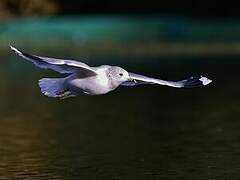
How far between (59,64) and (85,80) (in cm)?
50

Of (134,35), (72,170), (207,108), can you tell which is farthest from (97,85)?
(134,35)

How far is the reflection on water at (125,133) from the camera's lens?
1089 cm

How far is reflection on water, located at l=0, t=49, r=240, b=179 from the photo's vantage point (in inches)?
429

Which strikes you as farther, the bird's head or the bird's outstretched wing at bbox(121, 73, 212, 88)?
the bird's outstretched wing at bbox(121, 73, 212, 88)

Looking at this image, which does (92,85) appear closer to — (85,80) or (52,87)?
(85,80)

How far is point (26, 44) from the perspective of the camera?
105ft

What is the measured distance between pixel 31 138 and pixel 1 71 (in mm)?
12345

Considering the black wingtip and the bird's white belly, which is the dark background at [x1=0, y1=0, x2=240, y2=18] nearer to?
the black wingtip

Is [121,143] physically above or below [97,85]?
below

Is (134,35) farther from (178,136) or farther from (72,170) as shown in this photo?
(72,170)

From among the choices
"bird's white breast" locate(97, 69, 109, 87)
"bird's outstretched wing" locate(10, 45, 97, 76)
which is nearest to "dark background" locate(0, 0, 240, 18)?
"bird's outstretched wing" locate(10, 45, 97, 76)

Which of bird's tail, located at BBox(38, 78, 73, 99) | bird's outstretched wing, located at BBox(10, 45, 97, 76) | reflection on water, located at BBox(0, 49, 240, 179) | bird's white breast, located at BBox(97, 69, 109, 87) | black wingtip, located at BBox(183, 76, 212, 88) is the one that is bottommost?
reflection on water, located at BBox(0, 49, 240, 179)

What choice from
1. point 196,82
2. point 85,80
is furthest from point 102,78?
point 196,82

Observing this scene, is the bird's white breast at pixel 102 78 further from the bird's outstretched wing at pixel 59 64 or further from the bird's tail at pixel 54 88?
the bird's tail at pixel 54 88
